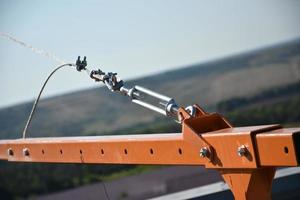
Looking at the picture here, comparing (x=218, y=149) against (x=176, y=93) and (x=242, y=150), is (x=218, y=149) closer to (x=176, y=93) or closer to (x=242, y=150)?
(x=242, y=150)

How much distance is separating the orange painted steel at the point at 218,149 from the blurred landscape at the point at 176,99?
41.5 ft

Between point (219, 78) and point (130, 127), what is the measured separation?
14.7 meters

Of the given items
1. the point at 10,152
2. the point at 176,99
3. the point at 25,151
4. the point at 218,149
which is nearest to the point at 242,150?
the point at 218,149

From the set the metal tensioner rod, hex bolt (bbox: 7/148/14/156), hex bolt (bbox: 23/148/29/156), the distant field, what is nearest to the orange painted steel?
the metal tensioner rod

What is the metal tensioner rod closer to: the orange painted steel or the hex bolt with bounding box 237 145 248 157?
the orange painted steel

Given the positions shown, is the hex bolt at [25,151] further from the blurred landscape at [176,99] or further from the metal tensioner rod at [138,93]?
the blurred landscape at [176,99]

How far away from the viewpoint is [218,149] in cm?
201

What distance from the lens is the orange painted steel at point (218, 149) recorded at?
1844 millimetres

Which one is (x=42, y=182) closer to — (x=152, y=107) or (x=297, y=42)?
(x=152, y=107)

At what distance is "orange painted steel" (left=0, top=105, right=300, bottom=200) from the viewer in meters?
1.84

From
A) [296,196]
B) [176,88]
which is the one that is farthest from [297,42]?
[296,196]

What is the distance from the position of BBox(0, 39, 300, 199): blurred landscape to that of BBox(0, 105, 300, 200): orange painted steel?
1264 centimetres

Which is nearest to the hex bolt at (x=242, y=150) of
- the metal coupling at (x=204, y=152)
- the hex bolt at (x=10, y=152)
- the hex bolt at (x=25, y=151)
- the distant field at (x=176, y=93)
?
the metal coupling at (x=204, y=152)

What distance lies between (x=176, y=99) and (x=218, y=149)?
19.6 m
